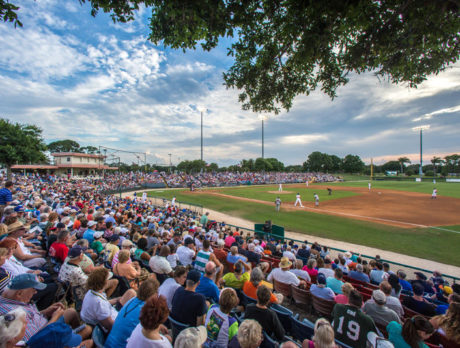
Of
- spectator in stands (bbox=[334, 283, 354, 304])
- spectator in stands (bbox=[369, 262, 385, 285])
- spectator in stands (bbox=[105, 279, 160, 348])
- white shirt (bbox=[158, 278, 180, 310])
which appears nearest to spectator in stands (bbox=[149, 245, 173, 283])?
white shirt (bbox=[158, 278, 180, 310])

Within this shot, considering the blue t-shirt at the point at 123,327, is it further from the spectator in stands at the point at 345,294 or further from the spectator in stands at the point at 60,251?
the spectator in stands at the point at 345,294

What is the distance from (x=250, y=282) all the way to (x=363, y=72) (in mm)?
7241

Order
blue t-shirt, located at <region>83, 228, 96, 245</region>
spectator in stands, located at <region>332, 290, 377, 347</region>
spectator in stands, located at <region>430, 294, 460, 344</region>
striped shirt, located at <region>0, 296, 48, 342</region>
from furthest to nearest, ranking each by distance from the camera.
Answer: blue t-shirt, located at <region>83, 228, 96, 245</region> < spectator in stands, located at <region>332, 290, 377, 347</region> < spectator in stands, located at <region>430, 294, 460, 344</region> < striped shirt, located at <region>0, 296, 48, 342</region>

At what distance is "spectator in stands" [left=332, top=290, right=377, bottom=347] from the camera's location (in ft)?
11.8

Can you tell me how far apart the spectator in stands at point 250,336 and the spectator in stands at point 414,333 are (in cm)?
249

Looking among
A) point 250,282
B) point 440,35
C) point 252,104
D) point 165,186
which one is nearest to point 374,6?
point 440,35

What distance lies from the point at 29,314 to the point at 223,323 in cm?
286

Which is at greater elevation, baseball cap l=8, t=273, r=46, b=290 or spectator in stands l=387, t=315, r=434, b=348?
baseball cap l=8, t=273, r=46, b=290

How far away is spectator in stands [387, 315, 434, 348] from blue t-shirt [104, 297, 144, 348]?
4.01 m

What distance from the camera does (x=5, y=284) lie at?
3.57 m

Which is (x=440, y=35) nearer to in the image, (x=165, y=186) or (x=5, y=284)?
(x=5, y=284)

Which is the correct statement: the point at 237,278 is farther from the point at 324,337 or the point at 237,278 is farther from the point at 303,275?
the point at 324,337

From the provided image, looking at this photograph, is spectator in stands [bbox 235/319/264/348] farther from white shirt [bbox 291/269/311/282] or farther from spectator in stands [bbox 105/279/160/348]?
white shirt [bbox 291/269/311/282]

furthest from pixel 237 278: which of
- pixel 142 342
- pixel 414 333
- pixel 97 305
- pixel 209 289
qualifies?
pixel 414 333
